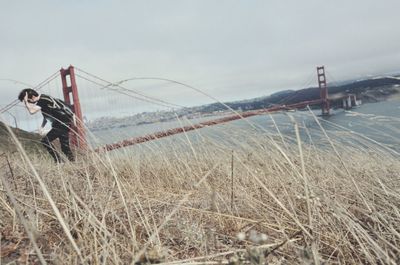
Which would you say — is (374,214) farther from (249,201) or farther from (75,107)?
(75,107)

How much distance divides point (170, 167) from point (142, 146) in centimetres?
156

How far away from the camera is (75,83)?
12.0 metres

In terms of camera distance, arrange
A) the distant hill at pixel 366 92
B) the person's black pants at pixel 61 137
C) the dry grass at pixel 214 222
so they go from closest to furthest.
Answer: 1. the dry grass at pixel 214 222
2. the distant hill at pixel 366 92
3. the person's black pants at pixel 61 137

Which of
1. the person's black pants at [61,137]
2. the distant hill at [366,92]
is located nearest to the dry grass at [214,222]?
the distant hill at [366,92]

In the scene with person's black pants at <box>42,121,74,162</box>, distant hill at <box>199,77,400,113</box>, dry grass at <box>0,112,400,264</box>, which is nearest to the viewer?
dry grass at <box>0,112,400,264</box>

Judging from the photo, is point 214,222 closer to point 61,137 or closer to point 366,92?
Answer: point 366,92

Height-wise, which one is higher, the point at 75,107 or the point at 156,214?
the point at 75,107

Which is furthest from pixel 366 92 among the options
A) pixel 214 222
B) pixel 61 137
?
pixel 61 137

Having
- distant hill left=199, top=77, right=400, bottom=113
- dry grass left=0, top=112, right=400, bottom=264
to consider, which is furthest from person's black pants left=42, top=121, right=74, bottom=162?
dry grass left=0, top=112, right=400, bottom=264

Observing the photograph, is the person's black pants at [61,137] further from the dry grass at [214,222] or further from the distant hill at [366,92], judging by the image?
the dry grass at [214,222]

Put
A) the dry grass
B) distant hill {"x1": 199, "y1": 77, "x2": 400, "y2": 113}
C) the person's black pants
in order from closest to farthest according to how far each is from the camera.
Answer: the dry grass
distant hill {"x1": 199, "y1": 77, "x2": 400, "y2": 113}
the person's black pants

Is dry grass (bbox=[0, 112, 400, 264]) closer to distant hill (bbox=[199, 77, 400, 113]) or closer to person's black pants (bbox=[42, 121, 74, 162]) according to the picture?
distant hill (bbox=[199, 77, 400, 113])

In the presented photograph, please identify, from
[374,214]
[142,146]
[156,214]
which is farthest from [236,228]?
[142,146]

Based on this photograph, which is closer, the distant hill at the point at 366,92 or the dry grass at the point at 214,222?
the dry grass at the point at 214,222
